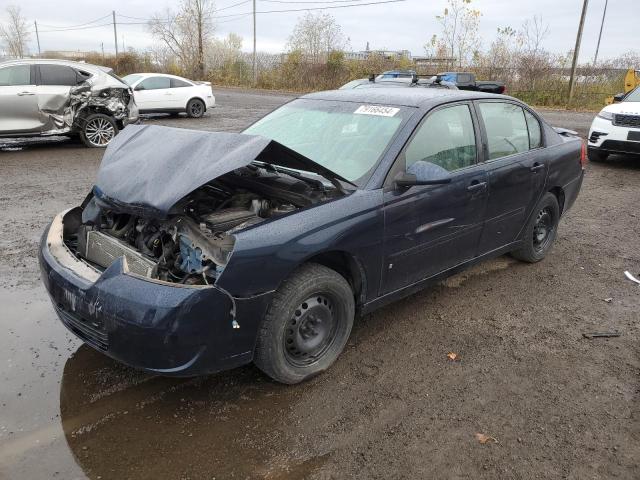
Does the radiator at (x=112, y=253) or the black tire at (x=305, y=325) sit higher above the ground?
the radiator at (x=112, y=253)

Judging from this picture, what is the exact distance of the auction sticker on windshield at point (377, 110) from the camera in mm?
3707

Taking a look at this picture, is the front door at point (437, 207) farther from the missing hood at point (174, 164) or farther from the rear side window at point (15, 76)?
the rear side window at point (15, 76)

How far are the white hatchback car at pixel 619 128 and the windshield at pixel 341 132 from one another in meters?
7.64

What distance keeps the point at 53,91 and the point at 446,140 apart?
914cm

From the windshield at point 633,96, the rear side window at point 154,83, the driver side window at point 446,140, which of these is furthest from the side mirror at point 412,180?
the rear side window at point 154,83

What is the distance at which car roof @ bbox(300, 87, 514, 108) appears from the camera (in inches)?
149

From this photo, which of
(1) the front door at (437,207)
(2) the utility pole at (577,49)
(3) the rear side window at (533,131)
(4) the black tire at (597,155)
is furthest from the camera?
(2) the utility pole at (577,49)

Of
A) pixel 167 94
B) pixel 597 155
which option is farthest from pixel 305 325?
pixel 167 94

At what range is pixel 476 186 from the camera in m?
3.88

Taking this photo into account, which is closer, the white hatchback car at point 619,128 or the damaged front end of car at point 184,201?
the damaged front end of car at point 184,201

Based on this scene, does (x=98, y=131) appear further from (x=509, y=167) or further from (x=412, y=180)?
(x=412, y=180)

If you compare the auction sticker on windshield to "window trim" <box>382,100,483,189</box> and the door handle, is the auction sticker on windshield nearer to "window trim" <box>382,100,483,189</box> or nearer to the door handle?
"window trim" <box>382,100,483,189</box>

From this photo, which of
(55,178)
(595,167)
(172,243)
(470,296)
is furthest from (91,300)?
(595,167)

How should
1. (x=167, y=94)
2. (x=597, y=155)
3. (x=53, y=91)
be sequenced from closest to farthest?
(x=53, y=91)
(x=597, y=155)
(x=167, y=94)
